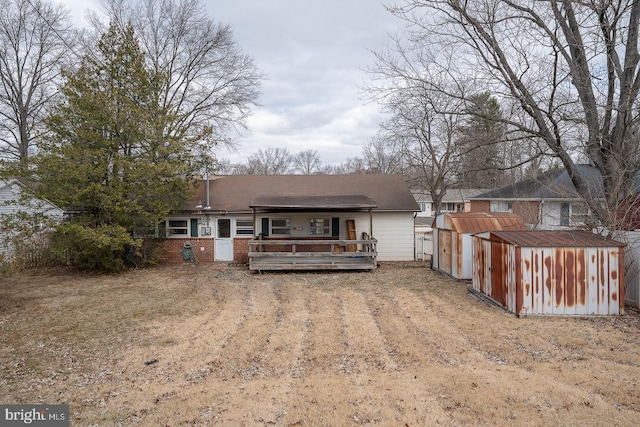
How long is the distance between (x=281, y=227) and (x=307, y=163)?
48.4 metres

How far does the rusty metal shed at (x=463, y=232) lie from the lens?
12.1 m

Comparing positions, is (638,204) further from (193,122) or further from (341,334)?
(193,122)

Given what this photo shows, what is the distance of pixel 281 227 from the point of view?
16812mm

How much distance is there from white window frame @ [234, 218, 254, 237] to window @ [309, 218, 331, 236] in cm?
269

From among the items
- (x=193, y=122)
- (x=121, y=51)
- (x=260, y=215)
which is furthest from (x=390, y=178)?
(x=121, y=51)

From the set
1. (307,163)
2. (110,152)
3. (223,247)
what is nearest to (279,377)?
(110,152)

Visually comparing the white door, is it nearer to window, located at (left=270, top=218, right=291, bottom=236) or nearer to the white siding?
window, located at (left=270, top=218, right=291, bottom=236)

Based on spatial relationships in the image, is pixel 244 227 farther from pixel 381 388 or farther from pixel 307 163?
pixel 307 163

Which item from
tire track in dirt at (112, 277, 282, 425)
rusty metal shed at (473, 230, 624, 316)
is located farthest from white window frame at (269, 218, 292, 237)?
rusty metal shed at (473, 230, 624, 316)

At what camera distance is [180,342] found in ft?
22.2

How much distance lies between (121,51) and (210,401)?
13.5m

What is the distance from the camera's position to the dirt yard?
13.7ft

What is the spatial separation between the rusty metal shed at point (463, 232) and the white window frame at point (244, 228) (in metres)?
8.23

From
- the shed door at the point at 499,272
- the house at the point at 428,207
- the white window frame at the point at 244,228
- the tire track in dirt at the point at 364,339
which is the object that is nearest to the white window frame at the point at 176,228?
the white window frame at the point at 244,228
